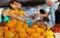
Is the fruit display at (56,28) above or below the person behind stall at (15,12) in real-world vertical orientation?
below

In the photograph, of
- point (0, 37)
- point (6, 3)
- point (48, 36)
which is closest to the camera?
point (0, 37)

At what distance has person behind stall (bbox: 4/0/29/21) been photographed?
69.2 inches

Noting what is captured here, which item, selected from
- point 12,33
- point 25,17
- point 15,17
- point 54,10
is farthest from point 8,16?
point 12,33

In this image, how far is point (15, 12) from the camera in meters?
1.77

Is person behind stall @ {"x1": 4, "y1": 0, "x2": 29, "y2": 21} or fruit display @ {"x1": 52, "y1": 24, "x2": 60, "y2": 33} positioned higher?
person behind stall @ {"x1": 4, "y1": 0, "x2": 29, "y2": 21}

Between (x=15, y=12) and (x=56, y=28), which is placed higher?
(x=15, y=12)

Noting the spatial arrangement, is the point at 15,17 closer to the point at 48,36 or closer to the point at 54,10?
the point at 54,10

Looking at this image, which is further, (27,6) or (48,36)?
(27,6)

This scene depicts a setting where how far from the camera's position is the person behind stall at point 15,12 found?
1.76 meters

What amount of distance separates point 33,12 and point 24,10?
105mm

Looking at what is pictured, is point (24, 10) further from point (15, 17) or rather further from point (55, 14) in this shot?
point (55, 14)

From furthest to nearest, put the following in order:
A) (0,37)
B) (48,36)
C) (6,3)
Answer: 1. (6,3)
2. (48,36)
3. (0,37)

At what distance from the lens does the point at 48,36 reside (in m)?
1.07

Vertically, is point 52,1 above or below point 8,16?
above
